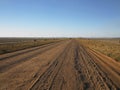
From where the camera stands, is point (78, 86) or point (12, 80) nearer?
point (78, 86)

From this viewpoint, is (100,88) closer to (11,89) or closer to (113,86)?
(113,86)

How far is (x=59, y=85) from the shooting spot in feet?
20.6

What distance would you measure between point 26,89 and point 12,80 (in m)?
1.58

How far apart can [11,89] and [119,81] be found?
520 centimetres

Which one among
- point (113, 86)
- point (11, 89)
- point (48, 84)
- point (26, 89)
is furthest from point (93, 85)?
point (11, 89)

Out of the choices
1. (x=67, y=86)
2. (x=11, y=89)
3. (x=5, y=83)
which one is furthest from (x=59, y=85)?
(x=5, y=83)

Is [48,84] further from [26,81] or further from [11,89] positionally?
[11,89]

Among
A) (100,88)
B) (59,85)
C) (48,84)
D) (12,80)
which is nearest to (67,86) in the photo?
(59,85)

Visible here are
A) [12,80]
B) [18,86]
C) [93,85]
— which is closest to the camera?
[18,86]

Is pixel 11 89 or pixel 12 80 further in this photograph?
pixel 12 80

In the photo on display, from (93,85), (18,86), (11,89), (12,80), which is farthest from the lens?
(12,80)

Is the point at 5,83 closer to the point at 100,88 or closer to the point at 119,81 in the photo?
the point at 100,88

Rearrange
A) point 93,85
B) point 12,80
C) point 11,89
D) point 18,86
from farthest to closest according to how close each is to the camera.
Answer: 1. point 12,80
2. point 93,85
3. point 18,86
4. point 11,89

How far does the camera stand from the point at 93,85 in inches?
254
